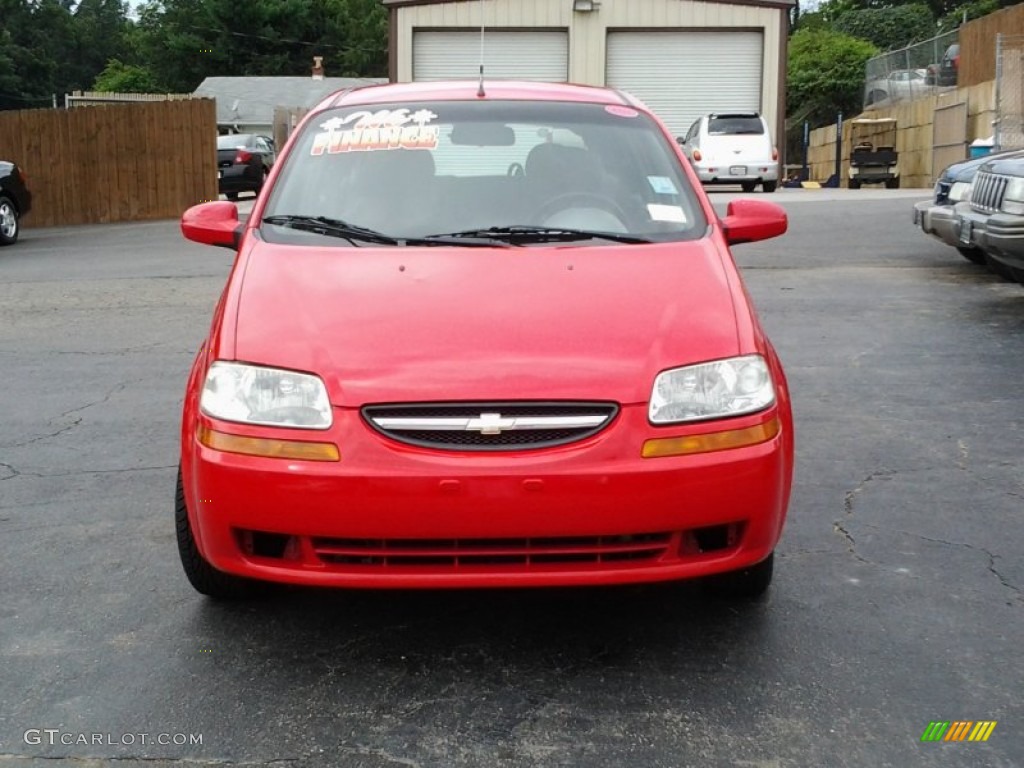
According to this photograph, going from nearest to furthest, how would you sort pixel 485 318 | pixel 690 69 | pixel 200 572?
pixel 485 318, pixel 200 572, pixel 690 69

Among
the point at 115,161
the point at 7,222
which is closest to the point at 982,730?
the point at 7,222

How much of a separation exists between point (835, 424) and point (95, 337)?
5.24 metres

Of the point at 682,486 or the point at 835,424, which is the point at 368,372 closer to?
the point at 682,486

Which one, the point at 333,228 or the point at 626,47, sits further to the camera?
the point at 626,47

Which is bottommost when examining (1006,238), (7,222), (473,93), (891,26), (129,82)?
(7,222)

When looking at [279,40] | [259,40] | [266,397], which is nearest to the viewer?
[266,397]

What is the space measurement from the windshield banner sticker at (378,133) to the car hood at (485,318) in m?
0.74

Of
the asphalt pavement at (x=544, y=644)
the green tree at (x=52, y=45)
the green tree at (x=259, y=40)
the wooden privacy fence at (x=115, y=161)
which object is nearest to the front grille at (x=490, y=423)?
the asphalt pavement at (x=544, y=644)

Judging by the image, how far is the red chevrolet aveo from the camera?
10.1 feet

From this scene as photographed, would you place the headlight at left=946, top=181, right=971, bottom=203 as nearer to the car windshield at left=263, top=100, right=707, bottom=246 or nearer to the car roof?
the car roof

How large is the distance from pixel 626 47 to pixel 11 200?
16143 mm

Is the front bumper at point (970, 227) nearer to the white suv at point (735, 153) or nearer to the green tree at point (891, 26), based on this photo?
the white suv at point (735, 153)

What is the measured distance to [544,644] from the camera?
348 cm

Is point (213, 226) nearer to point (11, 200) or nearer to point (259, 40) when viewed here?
point (11, 200)
